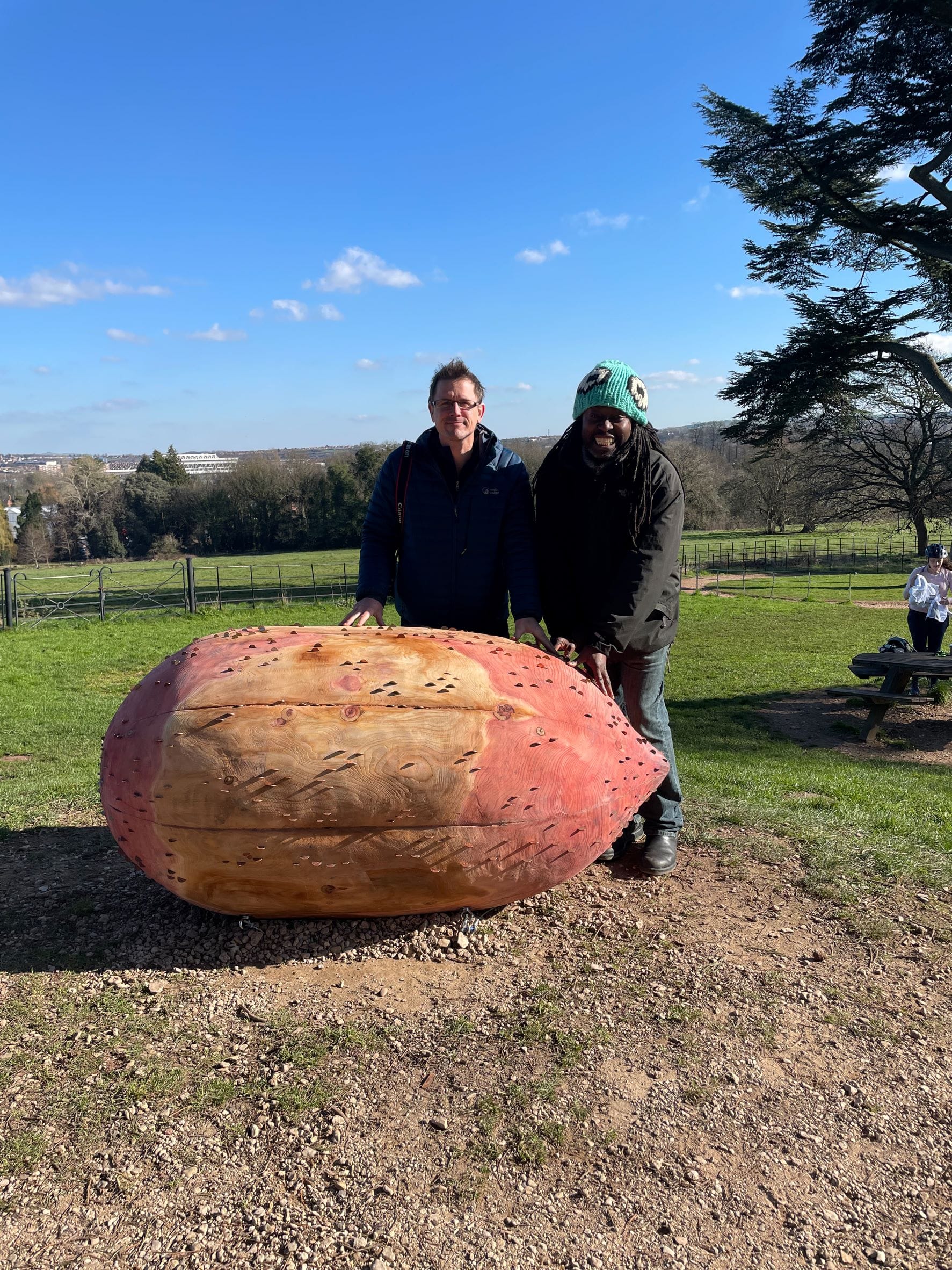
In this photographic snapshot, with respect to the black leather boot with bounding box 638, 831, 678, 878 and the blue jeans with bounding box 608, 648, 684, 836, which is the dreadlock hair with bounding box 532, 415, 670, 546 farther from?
the black leather boot with bounding box 638, 831, 678, 878

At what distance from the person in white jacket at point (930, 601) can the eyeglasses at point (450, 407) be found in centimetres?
1169

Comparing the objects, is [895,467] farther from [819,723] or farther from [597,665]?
[597,665]

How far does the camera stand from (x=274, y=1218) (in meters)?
2.53

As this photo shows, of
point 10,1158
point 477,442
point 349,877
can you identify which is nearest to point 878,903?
point 349,877

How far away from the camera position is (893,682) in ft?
35.5

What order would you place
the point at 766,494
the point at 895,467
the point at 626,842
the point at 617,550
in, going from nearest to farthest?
the point at 617,550
the point at 626,842
the point at 895,467
the point at 766,494

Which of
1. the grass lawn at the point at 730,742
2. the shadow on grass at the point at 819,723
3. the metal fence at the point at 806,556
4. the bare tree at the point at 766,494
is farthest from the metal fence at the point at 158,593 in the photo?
the bare tree at the point at 766,494

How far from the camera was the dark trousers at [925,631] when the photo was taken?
1384 centimetres

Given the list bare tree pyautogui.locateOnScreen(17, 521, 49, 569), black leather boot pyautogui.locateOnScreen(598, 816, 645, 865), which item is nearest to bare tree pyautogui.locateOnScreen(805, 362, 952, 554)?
black leather boot pyautogui.locateOnScreen(598, 816, 645, 865)

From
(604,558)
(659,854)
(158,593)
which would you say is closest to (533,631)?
(604,558)

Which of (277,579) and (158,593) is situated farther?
(277,579)

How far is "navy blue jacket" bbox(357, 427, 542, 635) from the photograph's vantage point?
14.9ft

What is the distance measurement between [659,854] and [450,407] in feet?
9.20

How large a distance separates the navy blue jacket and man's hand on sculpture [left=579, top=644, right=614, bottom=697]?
0.34 metres
